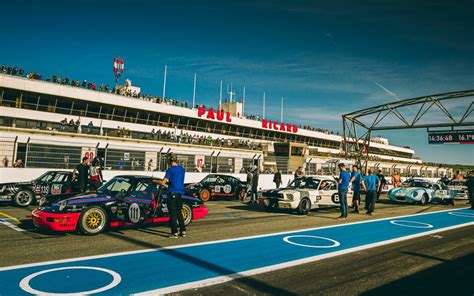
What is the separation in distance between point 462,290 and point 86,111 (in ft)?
130

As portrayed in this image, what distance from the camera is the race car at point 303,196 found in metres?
11.4

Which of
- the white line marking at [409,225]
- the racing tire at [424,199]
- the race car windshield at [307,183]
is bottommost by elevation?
the white line marking at [409,225]

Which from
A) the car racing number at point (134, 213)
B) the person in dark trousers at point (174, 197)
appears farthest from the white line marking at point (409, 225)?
the car racing number at point (134, 213)

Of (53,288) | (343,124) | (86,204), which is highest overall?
(343,124)

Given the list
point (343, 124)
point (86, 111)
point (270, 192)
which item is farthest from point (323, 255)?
point (86, 111)

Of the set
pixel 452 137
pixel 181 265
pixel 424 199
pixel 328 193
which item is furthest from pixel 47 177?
pixel 452 137

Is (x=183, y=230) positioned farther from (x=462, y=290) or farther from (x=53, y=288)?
(x=462, y=290)

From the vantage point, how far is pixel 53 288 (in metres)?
3.91

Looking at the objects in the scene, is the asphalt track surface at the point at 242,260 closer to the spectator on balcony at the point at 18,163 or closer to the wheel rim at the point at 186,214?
the wheel rim at the point at 186,214

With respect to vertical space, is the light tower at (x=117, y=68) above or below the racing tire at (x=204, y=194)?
above

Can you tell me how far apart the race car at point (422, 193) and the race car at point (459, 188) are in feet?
7.78

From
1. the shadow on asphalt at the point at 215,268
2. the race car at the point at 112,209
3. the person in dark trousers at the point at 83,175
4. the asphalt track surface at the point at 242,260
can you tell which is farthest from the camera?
the person in dark trousers at the point at 83,175

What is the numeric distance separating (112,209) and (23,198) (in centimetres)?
658

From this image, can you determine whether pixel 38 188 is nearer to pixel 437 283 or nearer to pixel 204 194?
pixel 204 194
